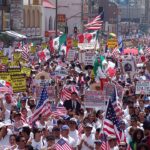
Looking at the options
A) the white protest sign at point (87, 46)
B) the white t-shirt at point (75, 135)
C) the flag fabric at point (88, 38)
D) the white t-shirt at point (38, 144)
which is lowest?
the white t-shirt at point (38, 144)

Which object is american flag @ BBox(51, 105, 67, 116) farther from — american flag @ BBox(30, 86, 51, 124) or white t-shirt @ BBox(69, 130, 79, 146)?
white t-shirt @ BBox(69, 130, 79, 146)

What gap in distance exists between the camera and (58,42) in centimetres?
3744

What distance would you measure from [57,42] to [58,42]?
0.47m

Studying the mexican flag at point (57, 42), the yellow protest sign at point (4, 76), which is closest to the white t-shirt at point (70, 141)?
the yellow protest sign at point (4, 76)

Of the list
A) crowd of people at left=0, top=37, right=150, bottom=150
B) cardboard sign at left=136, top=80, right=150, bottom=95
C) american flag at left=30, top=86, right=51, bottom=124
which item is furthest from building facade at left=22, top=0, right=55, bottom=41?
american flag at left=30, top=86, right=51, bottom=124

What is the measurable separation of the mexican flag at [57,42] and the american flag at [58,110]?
70.4 ft

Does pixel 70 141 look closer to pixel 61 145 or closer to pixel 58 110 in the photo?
pixel 61 145

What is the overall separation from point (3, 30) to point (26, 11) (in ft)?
58.3

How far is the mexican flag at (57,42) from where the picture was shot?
36.6 metres

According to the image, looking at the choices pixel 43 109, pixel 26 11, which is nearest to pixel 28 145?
pixel 43 109

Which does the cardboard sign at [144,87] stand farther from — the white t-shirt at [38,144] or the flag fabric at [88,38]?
the flag fabric at [88,38]

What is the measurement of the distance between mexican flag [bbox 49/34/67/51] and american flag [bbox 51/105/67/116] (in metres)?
21.5

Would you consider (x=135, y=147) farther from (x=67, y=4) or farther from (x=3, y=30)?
(x=67, y=4)

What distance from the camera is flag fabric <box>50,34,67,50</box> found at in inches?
1442
